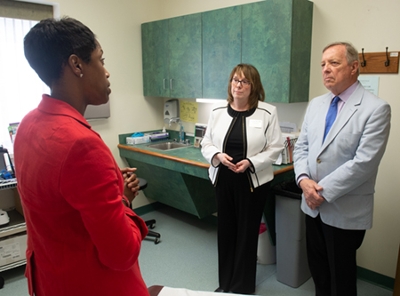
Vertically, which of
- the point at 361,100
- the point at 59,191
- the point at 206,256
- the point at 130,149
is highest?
the point at 361,100

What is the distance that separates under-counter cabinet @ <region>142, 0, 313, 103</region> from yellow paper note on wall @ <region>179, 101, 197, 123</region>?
47cm

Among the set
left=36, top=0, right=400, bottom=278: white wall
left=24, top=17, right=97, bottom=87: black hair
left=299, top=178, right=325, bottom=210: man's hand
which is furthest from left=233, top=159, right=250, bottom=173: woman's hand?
left=24, top=17, right=97, bottom=87: black hair

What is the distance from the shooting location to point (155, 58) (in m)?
3.62

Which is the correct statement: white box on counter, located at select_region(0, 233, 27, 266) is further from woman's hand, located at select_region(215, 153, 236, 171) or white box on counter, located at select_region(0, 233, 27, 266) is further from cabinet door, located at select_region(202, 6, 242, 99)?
cabinet door, located at select_region(202, 6, 242, 99)

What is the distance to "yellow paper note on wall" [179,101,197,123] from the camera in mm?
3707

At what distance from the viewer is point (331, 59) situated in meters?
1.86

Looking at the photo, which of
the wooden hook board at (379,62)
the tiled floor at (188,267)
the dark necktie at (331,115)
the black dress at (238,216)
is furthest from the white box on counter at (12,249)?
the wooden hook board at (379,62)

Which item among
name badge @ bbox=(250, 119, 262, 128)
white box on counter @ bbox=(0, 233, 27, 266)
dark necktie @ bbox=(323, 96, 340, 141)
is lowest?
white box on counter @ bbox=(0, 233, 27, 266)

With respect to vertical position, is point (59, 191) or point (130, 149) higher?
point (59, 191)

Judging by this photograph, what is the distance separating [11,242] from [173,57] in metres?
2.17

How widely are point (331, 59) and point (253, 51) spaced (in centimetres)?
92

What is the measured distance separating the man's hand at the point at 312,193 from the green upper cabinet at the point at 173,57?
5.10 ft

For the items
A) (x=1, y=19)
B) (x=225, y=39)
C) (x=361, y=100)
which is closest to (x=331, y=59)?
(x=361, y=100)

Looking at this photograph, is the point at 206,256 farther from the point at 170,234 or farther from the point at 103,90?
the point at 103,90
